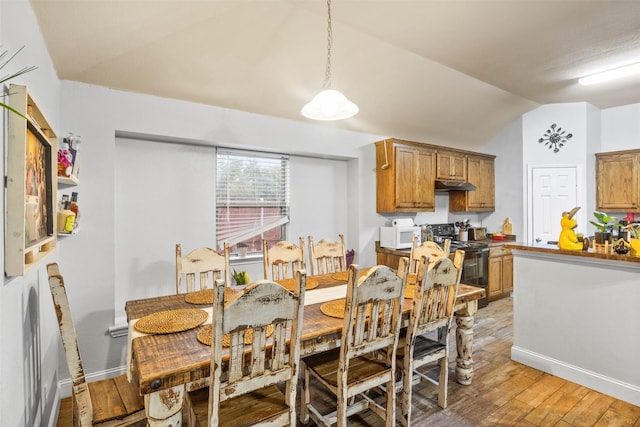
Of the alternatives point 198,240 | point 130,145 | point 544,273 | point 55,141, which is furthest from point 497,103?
point 55,141

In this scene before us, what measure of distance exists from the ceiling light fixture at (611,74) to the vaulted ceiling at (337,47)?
9cm

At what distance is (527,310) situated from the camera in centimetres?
279

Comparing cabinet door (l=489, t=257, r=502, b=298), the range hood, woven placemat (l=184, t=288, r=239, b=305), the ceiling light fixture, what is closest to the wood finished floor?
woven placemat (l=184, t=288, r=239, b=305)

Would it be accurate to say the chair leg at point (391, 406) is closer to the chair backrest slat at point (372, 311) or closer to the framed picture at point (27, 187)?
the chair backrest slat at point (372, 311)

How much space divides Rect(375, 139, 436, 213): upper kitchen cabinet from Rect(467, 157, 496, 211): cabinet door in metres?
1.03

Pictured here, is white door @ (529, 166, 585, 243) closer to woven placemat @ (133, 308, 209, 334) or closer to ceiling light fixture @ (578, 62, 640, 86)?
ceiling light fixture @ (578, 62, 640, 86)

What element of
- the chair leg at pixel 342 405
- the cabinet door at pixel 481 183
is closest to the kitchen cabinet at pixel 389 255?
the cabinet door at pixel 481 183

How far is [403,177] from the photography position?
408 centimetres

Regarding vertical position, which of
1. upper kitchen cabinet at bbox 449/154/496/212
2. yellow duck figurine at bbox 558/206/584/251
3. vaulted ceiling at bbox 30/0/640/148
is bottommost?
yellow duck figurine at bbox 558/206/584/251

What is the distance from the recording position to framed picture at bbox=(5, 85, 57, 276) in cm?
118

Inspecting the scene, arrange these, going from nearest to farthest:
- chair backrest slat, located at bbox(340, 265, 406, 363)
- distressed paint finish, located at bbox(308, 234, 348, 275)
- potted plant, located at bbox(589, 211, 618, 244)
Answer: chair backrest slat, located at bbox(340, 265, 406, 363), potted plant, located at bbox(589, 211, 618, 244), distressed paint finish, located at bbox(308, 234, 348, 275)

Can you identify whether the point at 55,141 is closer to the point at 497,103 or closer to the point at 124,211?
the point at 124,211

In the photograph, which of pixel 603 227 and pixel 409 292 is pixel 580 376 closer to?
pixel 603 227

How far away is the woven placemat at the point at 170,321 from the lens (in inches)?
63.5
